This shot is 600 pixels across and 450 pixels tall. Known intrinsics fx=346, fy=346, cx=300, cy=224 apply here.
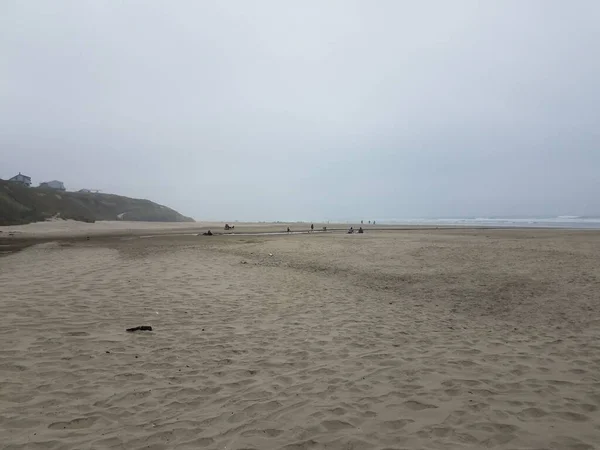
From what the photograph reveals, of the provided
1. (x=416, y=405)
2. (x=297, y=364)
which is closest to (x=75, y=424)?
(x=297, y=364)

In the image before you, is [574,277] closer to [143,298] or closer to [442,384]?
[442,384]

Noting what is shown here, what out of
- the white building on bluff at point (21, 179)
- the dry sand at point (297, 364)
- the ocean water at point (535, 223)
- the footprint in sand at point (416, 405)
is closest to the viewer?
the dry sand at point (297, 364)

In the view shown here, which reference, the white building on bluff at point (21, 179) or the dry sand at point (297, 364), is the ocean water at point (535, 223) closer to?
the dry sand at point (297, 364)

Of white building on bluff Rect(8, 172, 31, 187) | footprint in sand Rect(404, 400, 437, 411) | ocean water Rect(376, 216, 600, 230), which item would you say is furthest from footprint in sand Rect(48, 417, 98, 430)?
white building on bluff Rect(8, 172, 31, 187)

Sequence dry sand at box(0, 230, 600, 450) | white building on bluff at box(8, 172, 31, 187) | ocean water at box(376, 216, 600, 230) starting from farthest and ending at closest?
1. white building on bluff at box(8, 172, 31, 187)
2. ocean water at box(376, 216, 600, 230)
3. dry sand at box(0, 230, 600, 450)

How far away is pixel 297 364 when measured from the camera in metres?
6.36

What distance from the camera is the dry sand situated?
429 centimetres

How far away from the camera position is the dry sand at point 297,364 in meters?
4.29

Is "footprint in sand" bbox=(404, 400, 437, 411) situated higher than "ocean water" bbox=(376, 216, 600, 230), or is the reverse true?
"ocean water" bbox=(376, 216, 600, 230)

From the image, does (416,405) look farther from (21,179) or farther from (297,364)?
(21,179)

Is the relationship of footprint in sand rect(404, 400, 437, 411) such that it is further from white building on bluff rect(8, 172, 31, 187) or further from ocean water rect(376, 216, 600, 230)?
white building on bluff rect(8, 172, 31, 187)

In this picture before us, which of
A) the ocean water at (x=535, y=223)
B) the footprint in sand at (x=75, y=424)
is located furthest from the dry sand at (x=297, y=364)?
the ocean water at (x=535, y=223)

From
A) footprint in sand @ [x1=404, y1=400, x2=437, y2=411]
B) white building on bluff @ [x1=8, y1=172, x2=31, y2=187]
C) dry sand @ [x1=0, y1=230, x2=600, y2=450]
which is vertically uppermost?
white building on bluff @ [x1=8, y1=172, x2=31, y2=187]

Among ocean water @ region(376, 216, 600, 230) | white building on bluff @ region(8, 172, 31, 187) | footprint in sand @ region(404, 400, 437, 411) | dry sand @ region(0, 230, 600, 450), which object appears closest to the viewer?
dry sand @ region(0, 230, 600, 450)
